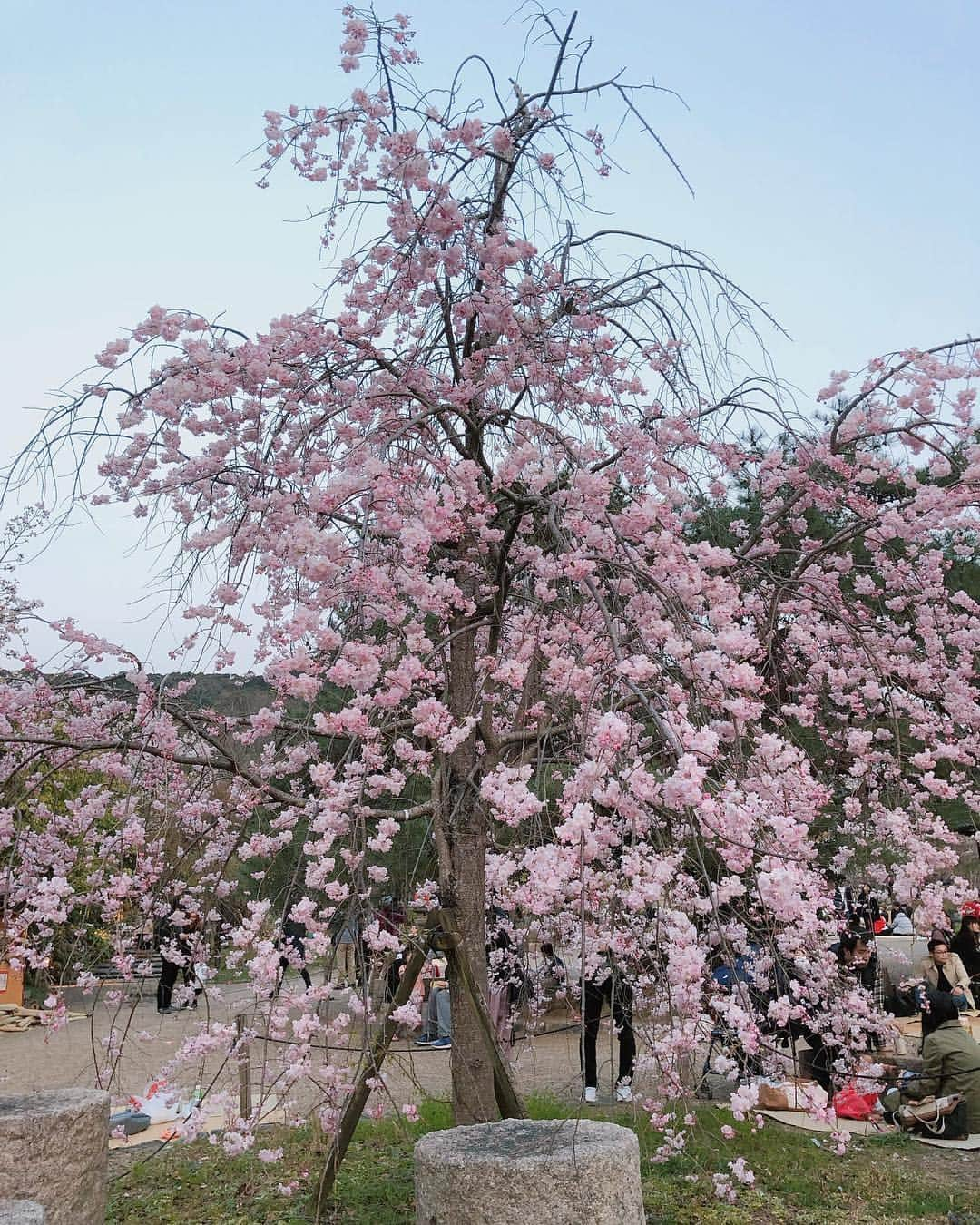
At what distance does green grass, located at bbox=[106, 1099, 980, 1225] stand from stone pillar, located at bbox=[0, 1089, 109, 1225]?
75 cm

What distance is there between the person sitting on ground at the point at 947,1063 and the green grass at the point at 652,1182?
1.11ft

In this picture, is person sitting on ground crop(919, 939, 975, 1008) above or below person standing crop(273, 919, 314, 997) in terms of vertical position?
below

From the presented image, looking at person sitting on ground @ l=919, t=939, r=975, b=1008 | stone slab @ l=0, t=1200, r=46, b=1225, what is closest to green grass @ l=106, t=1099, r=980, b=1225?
person sitting on ground @ l=919, t=939, r=975, b=1008

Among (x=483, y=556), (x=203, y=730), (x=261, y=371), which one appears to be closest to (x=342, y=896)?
(x=203, y=730)

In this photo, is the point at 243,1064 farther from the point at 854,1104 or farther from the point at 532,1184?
the point at 854,1104

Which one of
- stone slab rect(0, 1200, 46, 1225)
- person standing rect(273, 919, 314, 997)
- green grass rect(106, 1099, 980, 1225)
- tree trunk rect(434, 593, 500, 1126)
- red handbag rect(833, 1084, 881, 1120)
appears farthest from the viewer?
red handbag rect(833, 1084, 881, 1120)

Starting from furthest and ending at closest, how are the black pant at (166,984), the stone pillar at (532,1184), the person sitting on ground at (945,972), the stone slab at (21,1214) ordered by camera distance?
the black pant at (166,984)
the person sitting on ground at (945,972)
the stone pillar at (532,1184)
the stone slab at (21,1214)

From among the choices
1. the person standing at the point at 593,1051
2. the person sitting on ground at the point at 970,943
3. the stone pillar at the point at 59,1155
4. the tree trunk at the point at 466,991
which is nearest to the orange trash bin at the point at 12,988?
the person standing at the point at 593,1051

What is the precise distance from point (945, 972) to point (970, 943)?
1.93 metres

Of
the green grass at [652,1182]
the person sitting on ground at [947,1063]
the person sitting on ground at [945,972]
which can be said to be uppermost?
the person sitting on ground at [945,972]

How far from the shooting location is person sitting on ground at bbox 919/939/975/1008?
242 inches

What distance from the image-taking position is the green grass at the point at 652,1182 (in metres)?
4.45

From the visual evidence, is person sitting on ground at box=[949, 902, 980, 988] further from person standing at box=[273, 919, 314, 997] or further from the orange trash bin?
the orange trash bin

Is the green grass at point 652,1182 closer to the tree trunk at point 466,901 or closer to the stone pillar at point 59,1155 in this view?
the tree trunk at point 466,901
